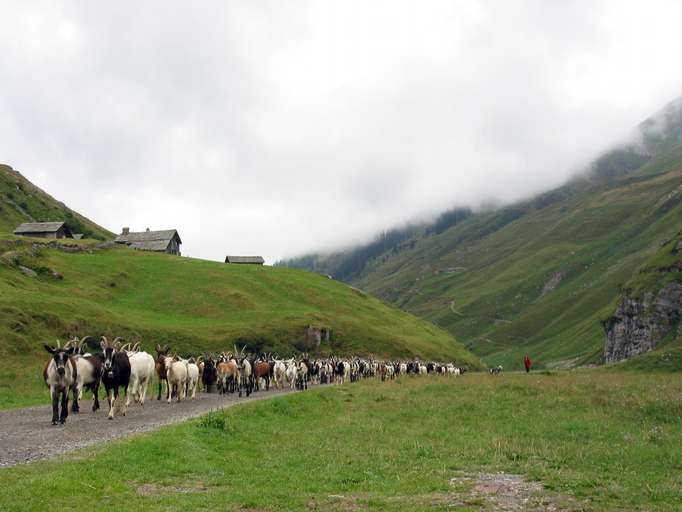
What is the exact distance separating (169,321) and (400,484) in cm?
6326

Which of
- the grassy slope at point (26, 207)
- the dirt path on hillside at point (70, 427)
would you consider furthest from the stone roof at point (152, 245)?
the dirt path on hillside at point (70, 427)

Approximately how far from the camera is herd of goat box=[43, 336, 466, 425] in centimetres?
2361

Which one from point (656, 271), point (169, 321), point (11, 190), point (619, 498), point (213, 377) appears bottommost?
point (619, 498)

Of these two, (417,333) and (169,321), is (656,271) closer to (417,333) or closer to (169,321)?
(417,333)

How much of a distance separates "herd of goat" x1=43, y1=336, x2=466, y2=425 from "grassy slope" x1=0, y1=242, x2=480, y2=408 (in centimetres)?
742

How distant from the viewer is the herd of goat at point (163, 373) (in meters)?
23.6

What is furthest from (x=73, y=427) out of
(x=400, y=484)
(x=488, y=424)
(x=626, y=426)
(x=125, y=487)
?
(x=626, y=426)

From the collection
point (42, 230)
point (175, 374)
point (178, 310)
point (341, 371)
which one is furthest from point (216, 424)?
point (42, 230)

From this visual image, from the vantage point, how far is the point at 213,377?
4366 cm

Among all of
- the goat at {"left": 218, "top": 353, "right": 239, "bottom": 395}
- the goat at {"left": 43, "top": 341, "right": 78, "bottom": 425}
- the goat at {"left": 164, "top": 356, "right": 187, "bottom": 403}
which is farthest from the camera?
the goat at {"left": 218, "top": 353, "right": 239, "bottom": 395}

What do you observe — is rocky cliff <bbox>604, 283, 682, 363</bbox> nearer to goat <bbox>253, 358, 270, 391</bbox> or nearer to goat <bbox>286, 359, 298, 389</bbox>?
goat <bbox>286, 359, 298, 389</bbox>

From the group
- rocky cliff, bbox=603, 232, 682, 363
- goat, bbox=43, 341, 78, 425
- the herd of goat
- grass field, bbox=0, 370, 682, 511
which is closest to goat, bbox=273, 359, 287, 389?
the herd of goat

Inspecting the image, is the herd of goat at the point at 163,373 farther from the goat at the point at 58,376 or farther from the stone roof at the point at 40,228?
the stone roof at the point at 40,228

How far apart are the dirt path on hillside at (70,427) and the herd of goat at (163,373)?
2.40 ft
